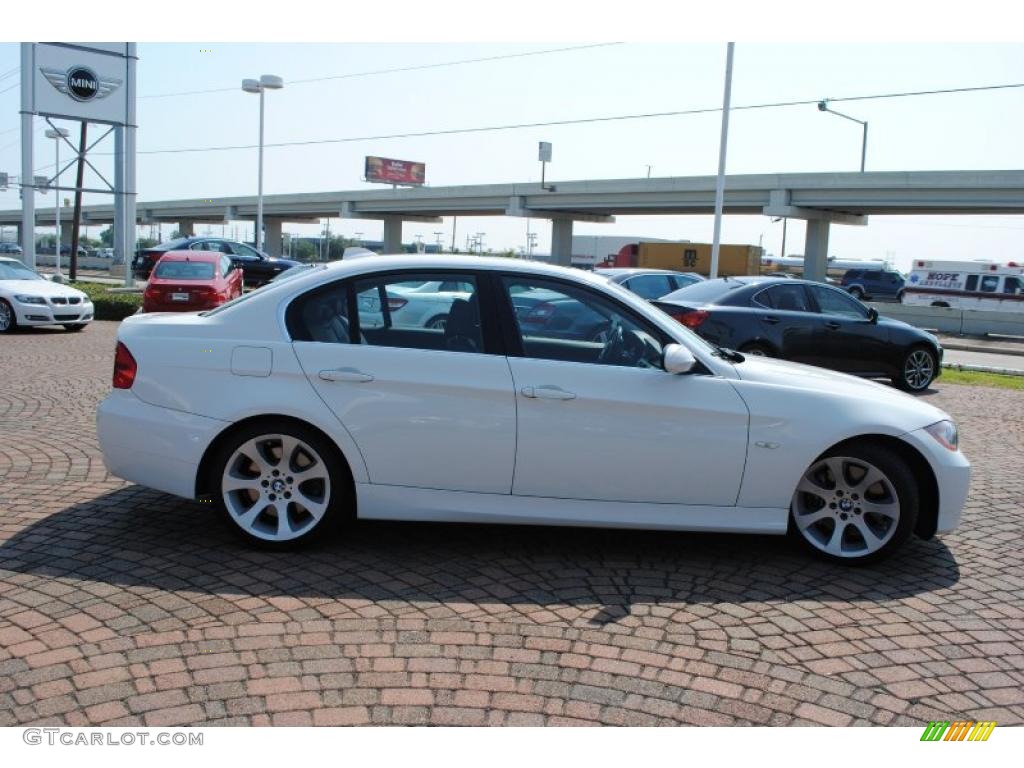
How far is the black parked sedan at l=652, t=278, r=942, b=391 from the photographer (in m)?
11.5

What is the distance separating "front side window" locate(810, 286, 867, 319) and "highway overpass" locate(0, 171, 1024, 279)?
34881mm

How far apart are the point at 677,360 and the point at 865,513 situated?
138 cm

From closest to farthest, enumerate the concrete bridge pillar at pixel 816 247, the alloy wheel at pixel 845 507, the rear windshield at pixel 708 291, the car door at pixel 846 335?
the alloy wheel at pixel 845 507 → the rear windshield at pixel 708 291 → the car door at pixel 846 335 → the concrete bridge pillar at pixel 816 247

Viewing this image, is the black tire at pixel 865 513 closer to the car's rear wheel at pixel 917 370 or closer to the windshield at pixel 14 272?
the car's rear wheel at pixel 917 370

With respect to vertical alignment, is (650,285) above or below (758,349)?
above

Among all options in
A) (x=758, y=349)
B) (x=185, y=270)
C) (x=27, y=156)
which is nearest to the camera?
(x=758, y=349)

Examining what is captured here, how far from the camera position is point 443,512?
191 inches

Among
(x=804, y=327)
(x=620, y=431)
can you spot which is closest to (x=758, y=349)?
(x=804, y=327)

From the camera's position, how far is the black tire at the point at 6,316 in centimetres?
1608

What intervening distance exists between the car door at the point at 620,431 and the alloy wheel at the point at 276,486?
1.05 meters

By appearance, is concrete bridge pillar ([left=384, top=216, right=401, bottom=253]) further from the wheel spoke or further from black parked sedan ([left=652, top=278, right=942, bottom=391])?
the wheel spoke

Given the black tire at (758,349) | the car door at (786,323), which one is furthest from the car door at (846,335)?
the black tire at (758,349)

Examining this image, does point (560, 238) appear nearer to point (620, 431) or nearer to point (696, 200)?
point (696, 200)

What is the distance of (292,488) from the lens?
4883 millimetres
